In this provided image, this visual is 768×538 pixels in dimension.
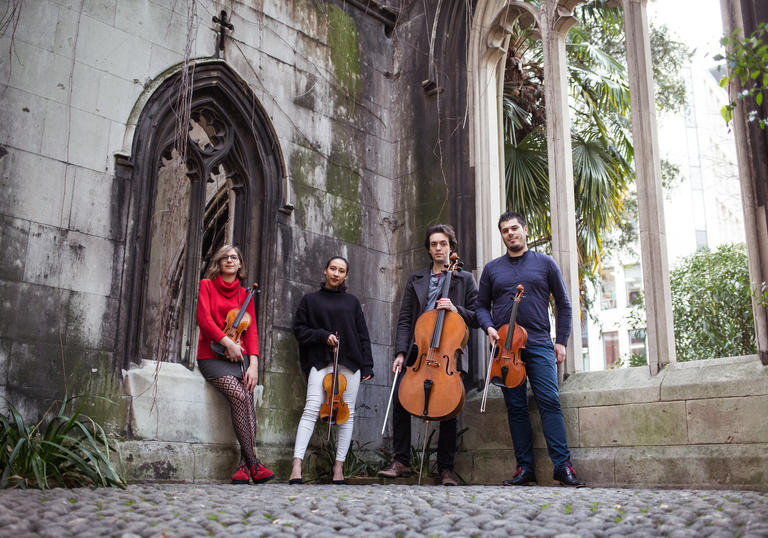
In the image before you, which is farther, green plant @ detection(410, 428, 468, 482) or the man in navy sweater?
green plant @ detection(410, 428, 468, 482)

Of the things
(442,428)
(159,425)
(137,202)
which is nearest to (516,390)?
(442,428)

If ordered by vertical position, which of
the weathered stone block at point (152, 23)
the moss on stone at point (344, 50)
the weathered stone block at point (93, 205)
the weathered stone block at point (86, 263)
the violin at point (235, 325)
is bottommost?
the violin at point (235, 325)

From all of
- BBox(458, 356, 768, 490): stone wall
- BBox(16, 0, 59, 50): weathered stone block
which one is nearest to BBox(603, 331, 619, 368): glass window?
BBox(458, 356, 768, 490): stone wall

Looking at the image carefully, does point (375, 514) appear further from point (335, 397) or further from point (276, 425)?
point (276, 425)

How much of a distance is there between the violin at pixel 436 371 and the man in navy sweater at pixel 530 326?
0.76ft

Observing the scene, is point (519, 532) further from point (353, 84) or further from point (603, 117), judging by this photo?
point (603, 117)

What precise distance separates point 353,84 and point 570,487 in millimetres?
3581

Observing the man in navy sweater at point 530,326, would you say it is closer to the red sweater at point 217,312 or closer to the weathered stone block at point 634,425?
the weathered stone block at point 634,425

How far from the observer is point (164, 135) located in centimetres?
496

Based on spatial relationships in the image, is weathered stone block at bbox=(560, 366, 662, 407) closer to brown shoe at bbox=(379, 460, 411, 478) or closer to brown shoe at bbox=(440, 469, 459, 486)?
brown shoe at bbox=(440, 469, 459, 486)

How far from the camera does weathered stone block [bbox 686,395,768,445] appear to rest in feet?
12.3

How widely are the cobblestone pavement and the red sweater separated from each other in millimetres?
1458

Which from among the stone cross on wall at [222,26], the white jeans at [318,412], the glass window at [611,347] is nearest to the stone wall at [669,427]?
the white jeans at [318,412]

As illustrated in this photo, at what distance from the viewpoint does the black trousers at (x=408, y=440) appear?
15.1 ft
